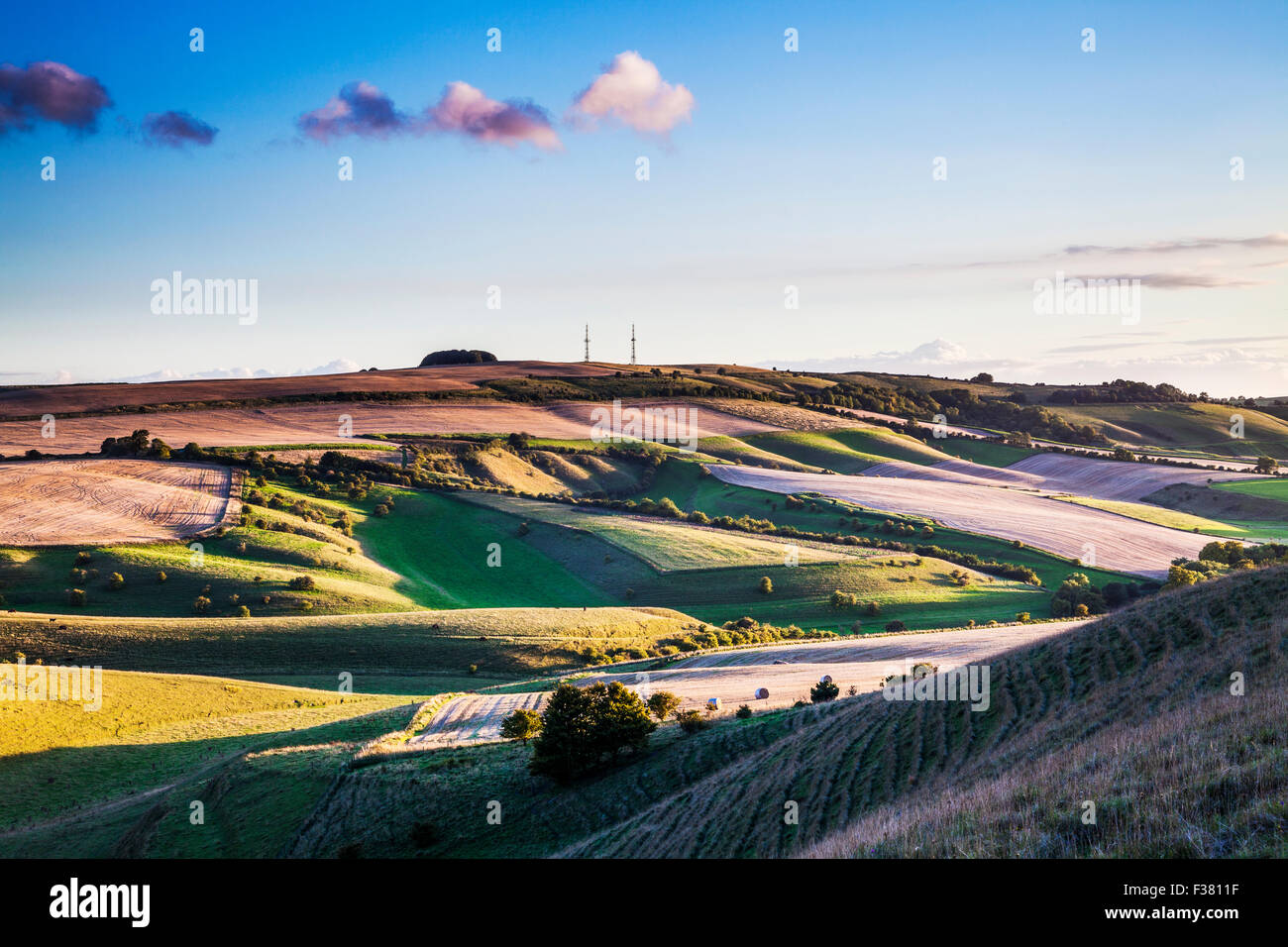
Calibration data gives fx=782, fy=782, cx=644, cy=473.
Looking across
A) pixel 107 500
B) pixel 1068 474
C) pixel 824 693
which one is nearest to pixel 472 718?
pixel 824 693

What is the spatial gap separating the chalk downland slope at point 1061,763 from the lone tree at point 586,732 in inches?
196

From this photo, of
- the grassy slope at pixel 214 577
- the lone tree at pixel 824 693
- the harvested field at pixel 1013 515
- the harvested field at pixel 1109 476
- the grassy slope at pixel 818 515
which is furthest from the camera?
the harvested field at pixel 1109 476

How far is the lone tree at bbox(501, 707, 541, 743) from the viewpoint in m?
37.4

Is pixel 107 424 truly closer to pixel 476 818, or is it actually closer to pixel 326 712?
pixel 326 712

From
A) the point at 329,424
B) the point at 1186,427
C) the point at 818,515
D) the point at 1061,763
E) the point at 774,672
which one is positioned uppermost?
the point at 329,424

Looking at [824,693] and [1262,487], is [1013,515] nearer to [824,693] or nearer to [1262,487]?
[1262,487]

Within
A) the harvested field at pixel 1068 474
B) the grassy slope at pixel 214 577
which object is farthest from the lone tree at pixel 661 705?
the harvested field at pixel 1068 474

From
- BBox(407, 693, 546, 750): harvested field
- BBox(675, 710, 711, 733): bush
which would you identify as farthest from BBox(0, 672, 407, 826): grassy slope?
BBox(675, 710, 711, 733): bush

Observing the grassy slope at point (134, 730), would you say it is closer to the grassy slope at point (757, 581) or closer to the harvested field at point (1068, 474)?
the grassy slope at point (757, 581)

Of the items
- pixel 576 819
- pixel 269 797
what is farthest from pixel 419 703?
pixel 576 819

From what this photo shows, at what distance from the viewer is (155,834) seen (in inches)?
1243

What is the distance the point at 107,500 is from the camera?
90312 millimetres

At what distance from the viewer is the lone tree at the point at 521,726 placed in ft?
123

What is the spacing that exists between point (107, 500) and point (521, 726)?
7754cm
